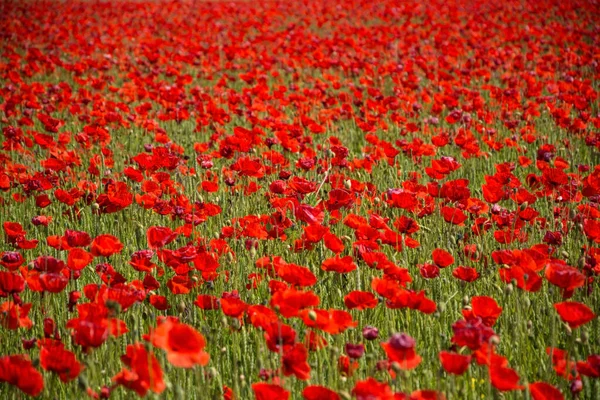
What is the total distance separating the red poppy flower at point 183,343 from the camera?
62.8 inches

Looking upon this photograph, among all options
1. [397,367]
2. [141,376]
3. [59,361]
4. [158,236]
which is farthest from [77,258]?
[397,367]

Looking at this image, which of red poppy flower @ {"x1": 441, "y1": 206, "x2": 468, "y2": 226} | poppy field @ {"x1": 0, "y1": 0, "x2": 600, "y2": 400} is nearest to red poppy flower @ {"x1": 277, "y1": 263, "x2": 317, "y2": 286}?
poppy field @ {"x1": 0, "y1": 0, "x2": 600, "y2": 400}

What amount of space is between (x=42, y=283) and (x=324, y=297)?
1.36m

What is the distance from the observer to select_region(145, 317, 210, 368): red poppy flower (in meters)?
1.59

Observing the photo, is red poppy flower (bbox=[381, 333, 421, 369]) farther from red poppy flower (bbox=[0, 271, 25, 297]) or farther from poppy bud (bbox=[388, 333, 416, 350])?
red poppy flower (bbox=[0, 271, 25, 297])

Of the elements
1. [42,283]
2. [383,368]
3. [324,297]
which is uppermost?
[42,283]

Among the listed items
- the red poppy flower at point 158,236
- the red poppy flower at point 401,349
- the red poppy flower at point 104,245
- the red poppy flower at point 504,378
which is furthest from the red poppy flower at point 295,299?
the red poppy flower at point 158,236

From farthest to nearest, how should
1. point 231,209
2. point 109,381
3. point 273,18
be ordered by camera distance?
point 273,18 < point 231,209 < point 109,381

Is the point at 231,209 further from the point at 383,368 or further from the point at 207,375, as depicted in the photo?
the point at 383,368

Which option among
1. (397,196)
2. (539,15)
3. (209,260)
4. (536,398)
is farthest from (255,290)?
(539,15)

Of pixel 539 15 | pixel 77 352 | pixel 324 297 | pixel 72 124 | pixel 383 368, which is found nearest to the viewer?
pixel 383 368

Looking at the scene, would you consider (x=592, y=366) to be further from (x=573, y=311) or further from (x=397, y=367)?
(x=397, y=367)

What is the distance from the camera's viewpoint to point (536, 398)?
64.2 inches

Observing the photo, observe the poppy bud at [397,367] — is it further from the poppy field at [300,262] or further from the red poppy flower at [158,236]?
the red poppy flower at [158,236]
